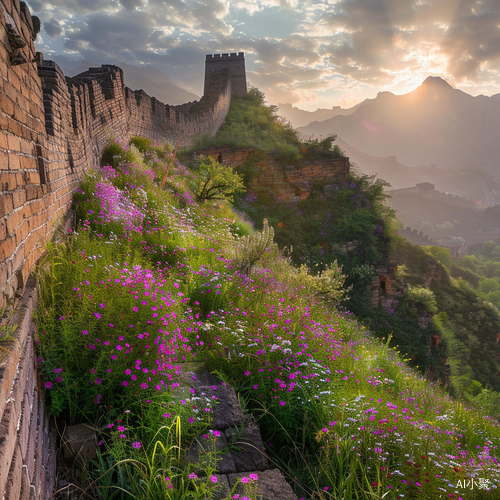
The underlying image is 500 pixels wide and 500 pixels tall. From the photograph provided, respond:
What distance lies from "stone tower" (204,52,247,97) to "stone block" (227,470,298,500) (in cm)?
2936

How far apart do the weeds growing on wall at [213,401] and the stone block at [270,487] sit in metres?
0.09

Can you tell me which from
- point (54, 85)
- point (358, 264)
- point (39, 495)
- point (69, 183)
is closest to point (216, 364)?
point (39, 495)

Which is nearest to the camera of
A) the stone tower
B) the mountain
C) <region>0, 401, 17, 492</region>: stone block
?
<region>0, 401, 17, 492</region>: stone block

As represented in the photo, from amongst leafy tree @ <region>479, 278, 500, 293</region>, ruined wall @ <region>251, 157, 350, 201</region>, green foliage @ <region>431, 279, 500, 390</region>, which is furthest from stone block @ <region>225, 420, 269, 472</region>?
leafy tree @ <region>479, 278, 500, 293</region>

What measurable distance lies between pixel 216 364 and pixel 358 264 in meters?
12.3

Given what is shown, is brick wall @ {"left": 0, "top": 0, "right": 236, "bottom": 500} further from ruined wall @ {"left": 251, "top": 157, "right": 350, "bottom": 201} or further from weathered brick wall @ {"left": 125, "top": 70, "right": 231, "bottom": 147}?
ruined wall @ {"left": 251, "top": 157, "right": 350, "bottom": 201}

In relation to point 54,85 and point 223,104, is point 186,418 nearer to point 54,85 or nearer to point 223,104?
point 54,85

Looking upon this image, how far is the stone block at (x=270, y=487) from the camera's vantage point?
169 centimetres

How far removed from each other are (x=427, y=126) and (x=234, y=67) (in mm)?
192118

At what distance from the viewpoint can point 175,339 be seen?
2.50 meters

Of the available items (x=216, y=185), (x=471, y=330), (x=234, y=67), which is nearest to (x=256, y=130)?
(x=234, y=67)

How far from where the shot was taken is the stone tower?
26.9 m

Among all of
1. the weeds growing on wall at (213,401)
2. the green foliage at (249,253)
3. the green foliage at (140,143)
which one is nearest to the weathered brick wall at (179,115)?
the green foliage at (140,143)

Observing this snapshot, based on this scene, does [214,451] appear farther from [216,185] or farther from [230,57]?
[230,57]
